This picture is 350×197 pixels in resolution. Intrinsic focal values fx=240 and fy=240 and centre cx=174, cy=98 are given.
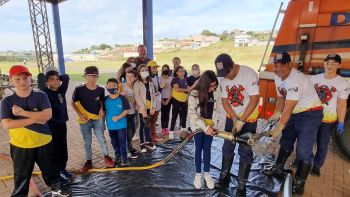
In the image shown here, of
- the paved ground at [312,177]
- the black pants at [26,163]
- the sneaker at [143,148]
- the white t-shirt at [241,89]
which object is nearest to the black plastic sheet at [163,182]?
the sneaker at [143,148]

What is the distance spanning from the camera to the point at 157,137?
5188 millimetres

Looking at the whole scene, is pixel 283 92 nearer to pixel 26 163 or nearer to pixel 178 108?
pixel 178 108

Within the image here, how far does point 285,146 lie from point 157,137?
260cm

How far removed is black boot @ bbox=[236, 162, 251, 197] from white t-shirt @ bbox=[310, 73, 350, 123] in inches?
52.9

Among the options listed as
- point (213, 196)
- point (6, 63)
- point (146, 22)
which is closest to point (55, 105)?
point (213, 196)

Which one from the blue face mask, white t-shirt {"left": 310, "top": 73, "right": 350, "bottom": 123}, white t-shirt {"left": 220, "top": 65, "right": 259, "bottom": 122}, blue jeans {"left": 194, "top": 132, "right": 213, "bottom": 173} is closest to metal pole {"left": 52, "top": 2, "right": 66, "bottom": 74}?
the blue face mask

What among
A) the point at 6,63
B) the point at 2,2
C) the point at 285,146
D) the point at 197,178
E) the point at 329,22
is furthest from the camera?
the point at 6,63

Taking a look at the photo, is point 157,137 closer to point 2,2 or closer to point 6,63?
point 2,2

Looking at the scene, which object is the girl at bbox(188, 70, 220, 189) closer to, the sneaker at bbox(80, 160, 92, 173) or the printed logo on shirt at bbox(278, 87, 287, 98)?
the printed logo on shirt at bbox(278, 87, 287, 98)

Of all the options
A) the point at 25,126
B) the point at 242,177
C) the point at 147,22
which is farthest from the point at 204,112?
the point at 147,22

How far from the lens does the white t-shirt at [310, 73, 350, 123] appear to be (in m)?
3.17

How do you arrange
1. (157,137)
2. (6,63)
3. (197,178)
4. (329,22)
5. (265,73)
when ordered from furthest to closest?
(6,63) < (157,137) < (265,73) < (329,22) < (197,178)

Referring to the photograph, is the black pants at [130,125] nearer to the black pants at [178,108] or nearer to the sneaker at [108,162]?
the sneaker at [108,162]

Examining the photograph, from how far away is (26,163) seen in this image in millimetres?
2686
